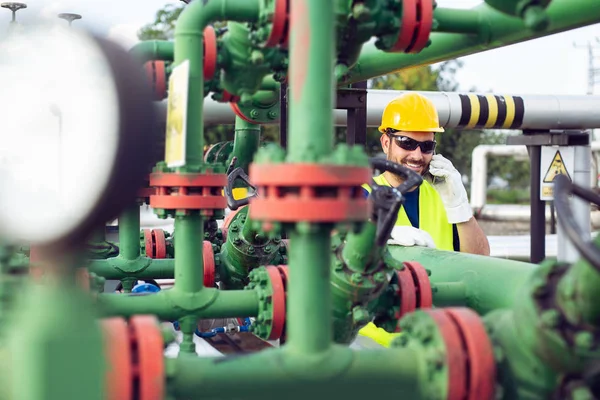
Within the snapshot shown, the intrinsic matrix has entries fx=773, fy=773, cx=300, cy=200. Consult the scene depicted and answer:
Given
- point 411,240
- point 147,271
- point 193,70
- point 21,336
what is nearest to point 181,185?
point 193,70

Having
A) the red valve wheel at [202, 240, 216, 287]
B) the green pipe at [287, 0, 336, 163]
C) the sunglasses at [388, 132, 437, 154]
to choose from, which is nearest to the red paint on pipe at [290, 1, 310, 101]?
the green pipe at [287, 0, 336, 163]

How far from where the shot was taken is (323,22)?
112 centimetres

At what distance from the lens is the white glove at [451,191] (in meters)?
3.28

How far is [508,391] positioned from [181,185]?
735 mm

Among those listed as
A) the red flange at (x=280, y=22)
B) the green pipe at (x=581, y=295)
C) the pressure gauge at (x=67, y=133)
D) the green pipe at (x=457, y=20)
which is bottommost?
the green pipe at (x=581, y=295)

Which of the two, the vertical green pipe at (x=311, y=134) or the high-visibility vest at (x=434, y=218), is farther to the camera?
the high-visibility vest at (x=434, y=218)

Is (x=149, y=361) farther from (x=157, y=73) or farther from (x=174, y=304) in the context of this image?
(x=157, y=73)

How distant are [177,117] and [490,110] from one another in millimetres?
3813

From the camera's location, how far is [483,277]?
174 cm

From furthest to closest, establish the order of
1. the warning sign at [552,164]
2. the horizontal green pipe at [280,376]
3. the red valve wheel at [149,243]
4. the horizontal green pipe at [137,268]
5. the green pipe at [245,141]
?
the warning sign at [552,164] < the green pipe at [245,141] < the red valve wheel at [149,243] < the horizontal green pipe at [137,268] < the horizontal green pipe at [280,376]

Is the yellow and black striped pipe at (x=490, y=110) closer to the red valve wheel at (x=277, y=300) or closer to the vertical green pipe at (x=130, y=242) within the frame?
the vertical green pipe at (x=130, y=242)

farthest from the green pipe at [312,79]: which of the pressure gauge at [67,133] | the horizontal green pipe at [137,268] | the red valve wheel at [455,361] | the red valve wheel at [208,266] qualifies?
the horizontal green pipe at [137,268]

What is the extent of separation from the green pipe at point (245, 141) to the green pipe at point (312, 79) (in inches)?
74.9

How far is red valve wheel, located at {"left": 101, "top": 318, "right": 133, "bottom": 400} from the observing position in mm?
1021
